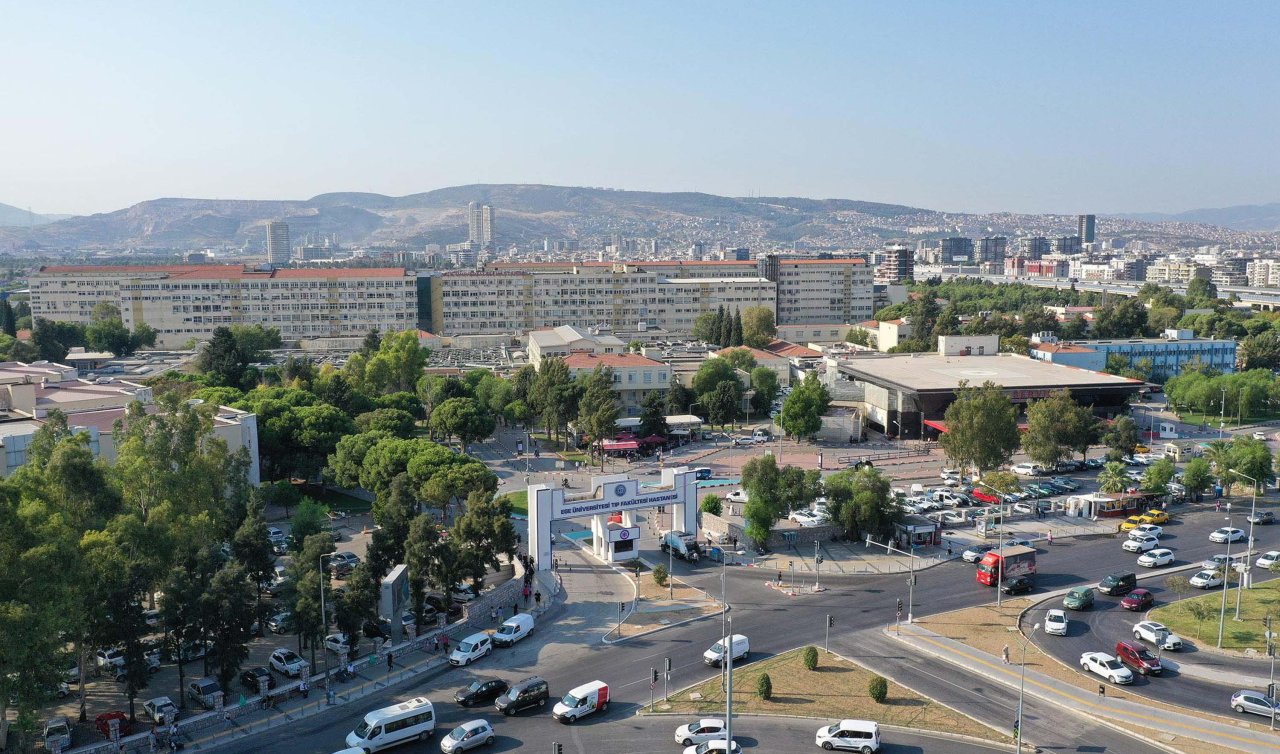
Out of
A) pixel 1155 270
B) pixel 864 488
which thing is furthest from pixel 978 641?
pixel 1155 270

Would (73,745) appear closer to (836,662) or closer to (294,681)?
(294,681)

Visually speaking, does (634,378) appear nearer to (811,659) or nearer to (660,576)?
(660,576)

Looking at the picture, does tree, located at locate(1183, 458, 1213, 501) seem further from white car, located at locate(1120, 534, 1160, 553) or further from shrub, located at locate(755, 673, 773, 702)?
shrub, located at locate(755, 673, 773, 702)

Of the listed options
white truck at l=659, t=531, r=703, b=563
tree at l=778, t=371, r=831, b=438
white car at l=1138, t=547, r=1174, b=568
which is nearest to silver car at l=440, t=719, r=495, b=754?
white truck at l=659, t=531, r=703, b=563

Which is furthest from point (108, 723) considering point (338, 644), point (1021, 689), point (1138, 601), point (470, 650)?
point (1138, 601)

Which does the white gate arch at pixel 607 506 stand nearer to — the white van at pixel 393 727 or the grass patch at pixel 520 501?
the grass patch at pixel 520 501

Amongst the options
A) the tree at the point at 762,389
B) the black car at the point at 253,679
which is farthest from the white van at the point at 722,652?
the tree at the point at 762,389
